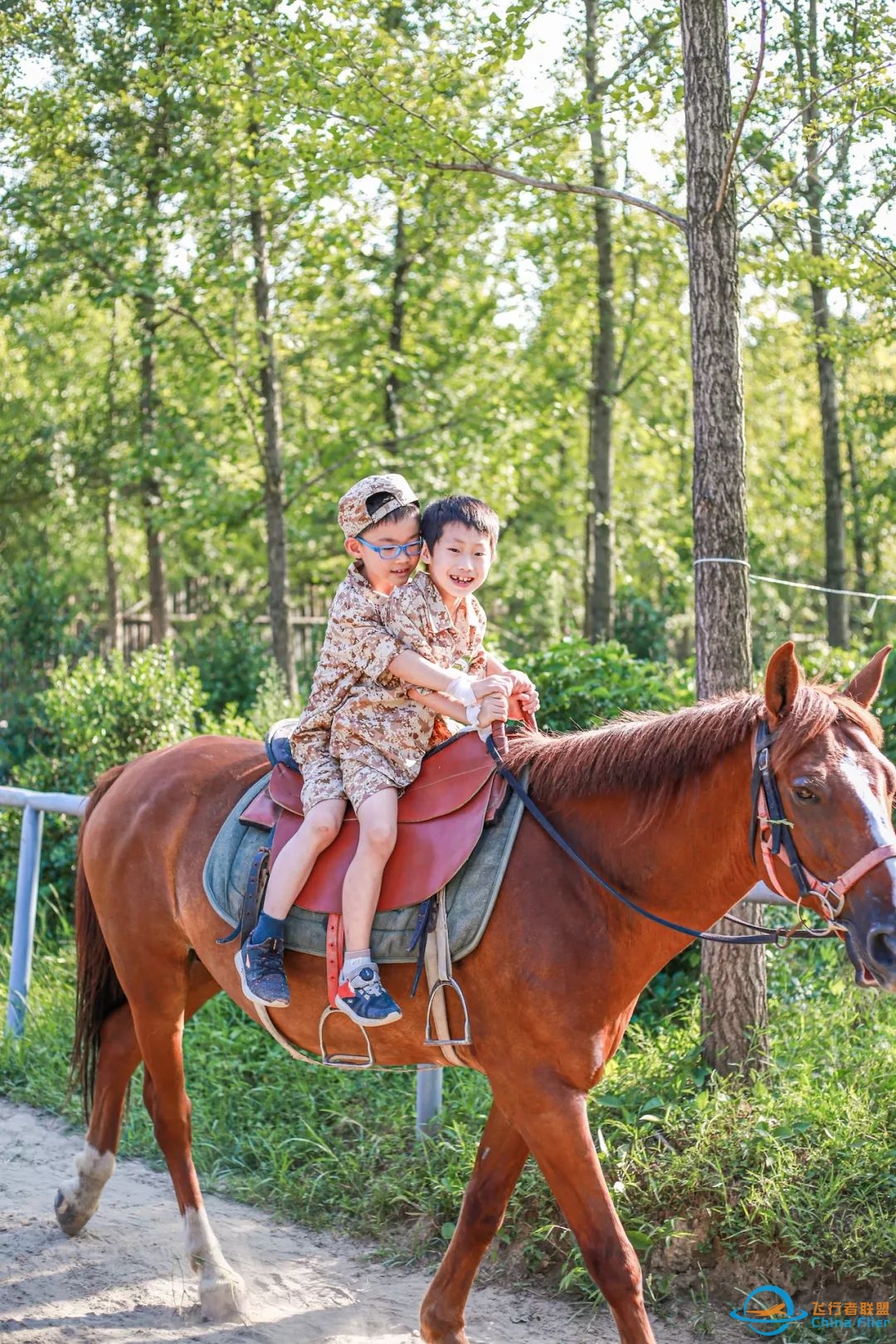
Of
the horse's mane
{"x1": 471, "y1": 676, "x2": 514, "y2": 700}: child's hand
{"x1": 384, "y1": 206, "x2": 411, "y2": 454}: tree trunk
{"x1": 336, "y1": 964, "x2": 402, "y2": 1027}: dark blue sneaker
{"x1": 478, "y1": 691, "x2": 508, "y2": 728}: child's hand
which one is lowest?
{"x1": 336, "y1": 964, "x2": 402, "y2": 1027}: dark blue sneaker

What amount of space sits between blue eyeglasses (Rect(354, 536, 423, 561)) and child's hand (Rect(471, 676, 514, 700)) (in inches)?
19.4

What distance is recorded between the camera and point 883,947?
2693 mm

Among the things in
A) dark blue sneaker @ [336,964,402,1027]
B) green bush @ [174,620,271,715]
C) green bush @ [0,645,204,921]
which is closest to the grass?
dark blue sneaker @ [336,964,402,1027]

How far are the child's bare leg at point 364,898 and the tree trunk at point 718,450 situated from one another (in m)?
1.74

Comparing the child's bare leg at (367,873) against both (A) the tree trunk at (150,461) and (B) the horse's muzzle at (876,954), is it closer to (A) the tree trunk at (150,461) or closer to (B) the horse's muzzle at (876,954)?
(B) the horse's muzzle at (876,954)

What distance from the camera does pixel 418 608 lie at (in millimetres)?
3572

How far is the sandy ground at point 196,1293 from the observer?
3863 mm

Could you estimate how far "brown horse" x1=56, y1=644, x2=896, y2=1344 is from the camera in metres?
2.86

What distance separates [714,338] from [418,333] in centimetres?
1141

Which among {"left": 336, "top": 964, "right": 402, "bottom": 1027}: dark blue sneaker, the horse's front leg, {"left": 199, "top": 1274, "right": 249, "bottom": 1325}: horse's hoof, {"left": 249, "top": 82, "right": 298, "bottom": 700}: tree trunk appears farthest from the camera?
{"left": 249, "top": 82, "right": 298, "bottom": 700}: tree trunk

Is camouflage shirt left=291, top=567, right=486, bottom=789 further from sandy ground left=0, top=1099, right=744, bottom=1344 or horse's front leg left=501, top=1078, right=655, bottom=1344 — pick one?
sandy ground left=0, top=1099, right=744, bottom=1344

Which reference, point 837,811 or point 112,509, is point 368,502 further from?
point 112,509

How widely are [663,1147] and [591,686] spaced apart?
2.63 m

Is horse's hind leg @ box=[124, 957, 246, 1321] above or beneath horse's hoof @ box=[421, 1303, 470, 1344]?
above
